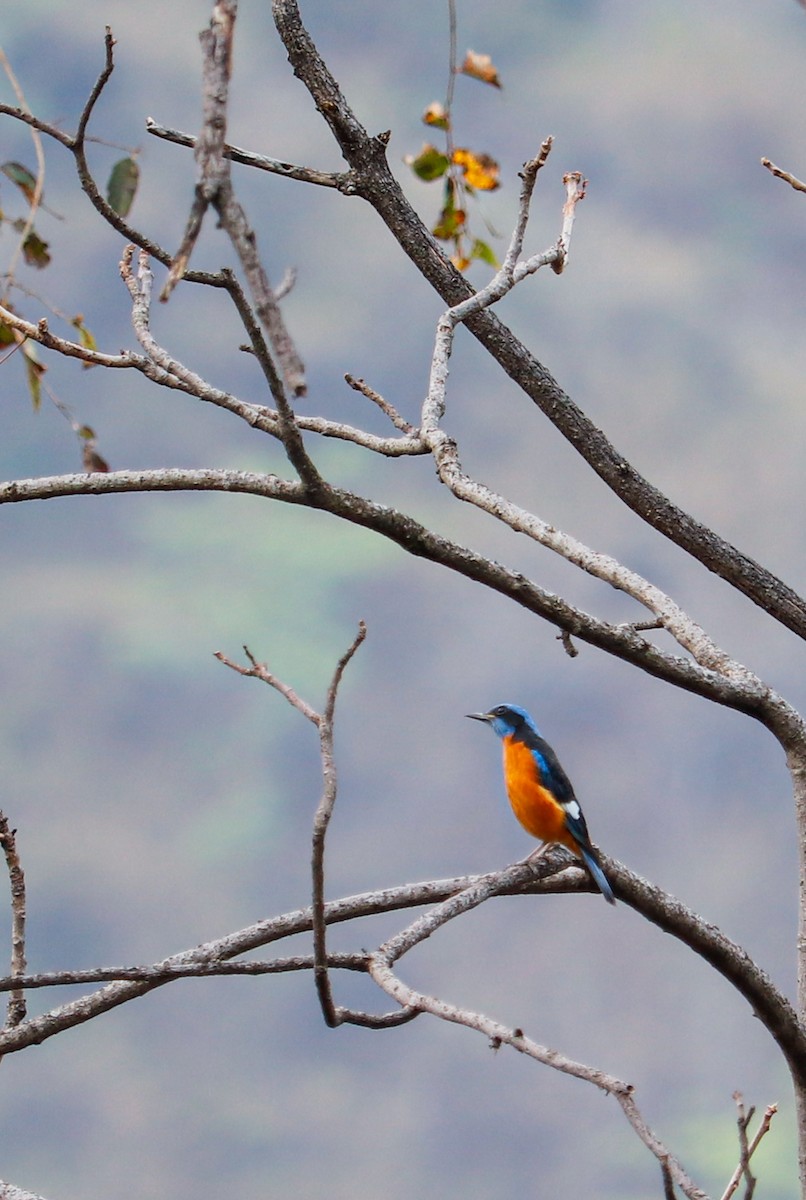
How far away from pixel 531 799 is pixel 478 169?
6.84 feet

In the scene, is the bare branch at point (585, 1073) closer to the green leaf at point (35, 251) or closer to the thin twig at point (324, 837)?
the thin twig at point (324, 837)

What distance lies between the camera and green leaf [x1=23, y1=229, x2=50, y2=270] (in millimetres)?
3541

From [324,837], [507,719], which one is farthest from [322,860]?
[507,719]

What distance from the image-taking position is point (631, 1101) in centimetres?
234

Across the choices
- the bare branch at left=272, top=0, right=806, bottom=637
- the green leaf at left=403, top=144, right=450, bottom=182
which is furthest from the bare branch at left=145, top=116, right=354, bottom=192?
the green leaf at left=403, top=144, right=450, bottom=182

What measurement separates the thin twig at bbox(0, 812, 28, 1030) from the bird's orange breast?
1673 mm

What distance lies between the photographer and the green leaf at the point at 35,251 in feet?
11.6

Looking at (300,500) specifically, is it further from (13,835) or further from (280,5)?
(280,5)

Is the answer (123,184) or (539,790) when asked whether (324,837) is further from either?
(539,790)

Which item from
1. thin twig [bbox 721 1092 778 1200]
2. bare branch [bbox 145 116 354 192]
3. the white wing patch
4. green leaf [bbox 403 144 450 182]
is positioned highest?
bare branch [bbox 145 116 354 192]

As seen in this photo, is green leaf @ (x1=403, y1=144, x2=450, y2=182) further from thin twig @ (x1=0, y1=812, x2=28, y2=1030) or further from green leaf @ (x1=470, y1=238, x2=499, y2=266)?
thin twig @ (x1=0, y1=812, x2=28, y2=1030)

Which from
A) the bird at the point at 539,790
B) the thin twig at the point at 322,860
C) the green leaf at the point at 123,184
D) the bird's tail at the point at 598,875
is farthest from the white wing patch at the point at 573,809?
the green leaf at the point at 123,184

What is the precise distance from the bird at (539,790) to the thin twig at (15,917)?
5.03 feet

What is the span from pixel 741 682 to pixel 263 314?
8.11 ft
